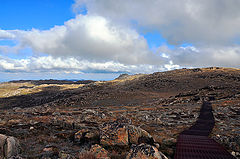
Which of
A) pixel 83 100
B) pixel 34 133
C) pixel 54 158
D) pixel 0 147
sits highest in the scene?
pixel 0 147

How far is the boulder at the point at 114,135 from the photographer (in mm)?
10188

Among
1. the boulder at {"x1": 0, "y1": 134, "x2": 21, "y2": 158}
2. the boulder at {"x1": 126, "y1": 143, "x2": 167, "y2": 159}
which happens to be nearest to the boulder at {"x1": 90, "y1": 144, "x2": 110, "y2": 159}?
the boulder at {"x1": 126, "y1": 143, "x2": 167, "y2": 159}

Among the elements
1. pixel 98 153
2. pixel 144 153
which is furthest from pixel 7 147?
pixel 144 153

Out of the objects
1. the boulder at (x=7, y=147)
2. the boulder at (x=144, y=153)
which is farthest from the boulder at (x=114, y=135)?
the boulder at (x=7, y=147)

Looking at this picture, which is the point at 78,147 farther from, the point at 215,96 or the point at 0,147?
the point at 215,96

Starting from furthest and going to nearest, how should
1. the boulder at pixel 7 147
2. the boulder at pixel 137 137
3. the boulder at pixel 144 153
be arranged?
the boulder at pixel 137 137 < the boulder at pixel 7 147 < the boulder at pixel 144 153

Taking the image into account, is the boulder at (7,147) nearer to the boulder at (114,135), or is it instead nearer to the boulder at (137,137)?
the boulder at (114,135)

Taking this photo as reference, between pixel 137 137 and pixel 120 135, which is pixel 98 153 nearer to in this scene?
pixel 120 135

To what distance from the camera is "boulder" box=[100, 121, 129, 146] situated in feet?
33.4

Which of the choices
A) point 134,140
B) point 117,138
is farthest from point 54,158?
point 134,140

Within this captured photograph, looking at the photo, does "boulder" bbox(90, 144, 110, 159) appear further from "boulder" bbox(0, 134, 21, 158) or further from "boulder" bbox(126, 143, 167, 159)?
"boulder" bbox(0, 134, 21, 158)

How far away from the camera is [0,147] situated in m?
8.34

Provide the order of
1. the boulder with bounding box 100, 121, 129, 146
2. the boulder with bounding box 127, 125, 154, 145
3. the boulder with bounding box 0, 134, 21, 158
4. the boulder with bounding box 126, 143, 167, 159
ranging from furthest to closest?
the boulder with bounding box 127, 125, 154, 145 → the boulder with bounding box 100, 121, 129, 146 → the boulder with bounding box 0, 134, 21, 158 → the boulder with bounding box 126, 143, 167, 159

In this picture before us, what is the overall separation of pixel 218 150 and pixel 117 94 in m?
61.4
